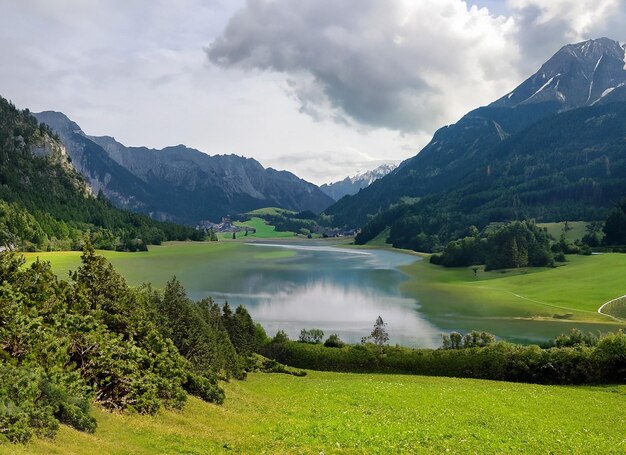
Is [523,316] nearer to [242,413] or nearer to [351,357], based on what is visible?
[351,357]

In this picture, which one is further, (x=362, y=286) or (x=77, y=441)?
(x=362, y=286)

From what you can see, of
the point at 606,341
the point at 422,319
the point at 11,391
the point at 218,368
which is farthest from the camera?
the point at 422,319

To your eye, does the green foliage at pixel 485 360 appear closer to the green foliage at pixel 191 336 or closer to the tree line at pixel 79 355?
the green foliage at pixel 191 336

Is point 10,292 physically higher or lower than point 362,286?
higher

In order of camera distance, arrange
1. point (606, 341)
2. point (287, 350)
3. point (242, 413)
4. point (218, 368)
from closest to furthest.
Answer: point (242, 413)
point (218, 368)
point (606, 341)
point (287, 350)

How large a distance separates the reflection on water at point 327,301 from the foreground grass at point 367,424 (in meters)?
46.3

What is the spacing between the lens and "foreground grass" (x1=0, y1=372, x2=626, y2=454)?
70.5 ft

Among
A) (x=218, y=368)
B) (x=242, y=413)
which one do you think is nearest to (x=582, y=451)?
(x=242, y=413)

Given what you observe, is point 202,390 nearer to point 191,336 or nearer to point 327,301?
point 191,336

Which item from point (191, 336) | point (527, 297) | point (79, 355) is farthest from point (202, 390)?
point (527, 297)

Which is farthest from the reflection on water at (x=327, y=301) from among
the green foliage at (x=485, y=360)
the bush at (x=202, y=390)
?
the bush at (x=202, y=390)

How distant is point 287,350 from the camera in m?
76.9

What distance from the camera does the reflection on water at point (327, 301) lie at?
317 feet

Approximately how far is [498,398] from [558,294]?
102417 mm
